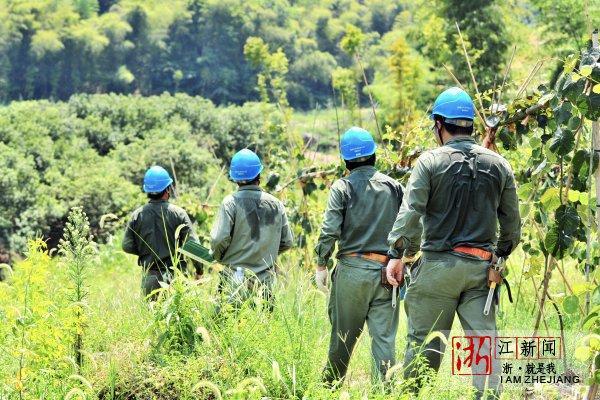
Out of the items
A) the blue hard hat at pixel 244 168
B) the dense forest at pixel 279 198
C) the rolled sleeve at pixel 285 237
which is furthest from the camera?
the rolled sleeve at pixel 285 237

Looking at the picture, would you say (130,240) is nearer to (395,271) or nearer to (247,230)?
(247,230)

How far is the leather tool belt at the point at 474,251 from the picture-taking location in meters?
4.56

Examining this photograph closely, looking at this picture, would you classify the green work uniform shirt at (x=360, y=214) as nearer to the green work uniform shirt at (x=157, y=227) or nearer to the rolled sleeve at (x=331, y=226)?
the rolled sleeve at (x=331, y=226)

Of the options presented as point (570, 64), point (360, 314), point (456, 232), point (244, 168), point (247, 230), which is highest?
point (570, 64)

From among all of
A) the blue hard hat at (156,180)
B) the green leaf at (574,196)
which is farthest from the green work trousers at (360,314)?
the blue hard hat at (156,180)

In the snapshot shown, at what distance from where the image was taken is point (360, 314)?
5316 mm

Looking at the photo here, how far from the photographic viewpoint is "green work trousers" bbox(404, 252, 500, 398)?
14.9 feet

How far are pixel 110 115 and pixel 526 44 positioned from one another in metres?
25.4

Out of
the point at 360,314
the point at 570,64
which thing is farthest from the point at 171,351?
the point at 570,64

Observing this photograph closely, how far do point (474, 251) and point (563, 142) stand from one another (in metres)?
0.71

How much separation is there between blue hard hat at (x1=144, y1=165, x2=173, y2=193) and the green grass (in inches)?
73.0

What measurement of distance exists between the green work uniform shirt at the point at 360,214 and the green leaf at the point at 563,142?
1.12 metres

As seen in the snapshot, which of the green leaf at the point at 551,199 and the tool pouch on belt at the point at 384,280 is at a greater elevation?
the green leaf at the point at 551,199

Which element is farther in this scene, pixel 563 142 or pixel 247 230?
pixel 247 230
